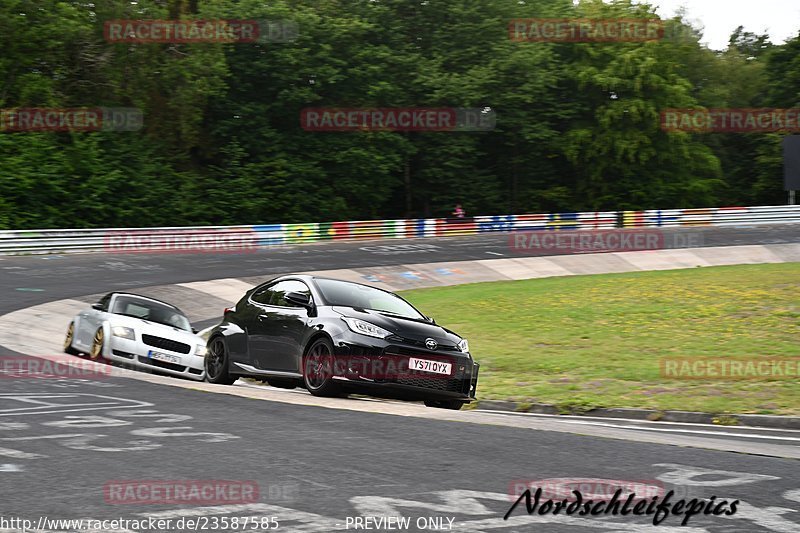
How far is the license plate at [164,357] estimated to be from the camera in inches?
597

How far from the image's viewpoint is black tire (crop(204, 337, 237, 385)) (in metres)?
13.2

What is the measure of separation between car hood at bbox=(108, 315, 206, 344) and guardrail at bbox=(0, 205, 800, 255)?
22.6m

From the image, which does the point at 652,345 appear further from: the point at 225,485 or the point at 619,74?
the point at 619,74
